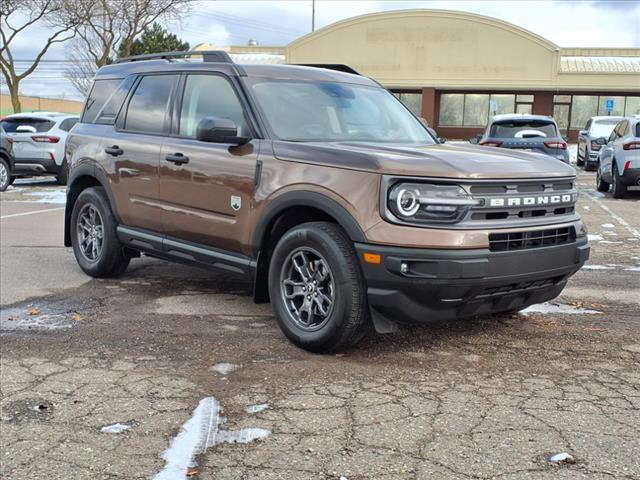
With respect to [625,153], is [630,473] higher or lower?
lower

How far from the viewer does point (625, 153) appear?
13633mm

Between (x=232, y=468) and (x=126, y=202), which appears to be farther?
(x=126, y=202)

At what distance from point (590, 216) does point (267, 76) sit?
7762mm

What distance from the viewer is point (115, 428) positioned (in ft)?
11.7

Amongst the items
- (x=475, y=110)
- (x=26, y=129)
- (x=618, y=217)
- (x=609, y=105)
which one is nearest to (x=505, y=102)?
(x=475, y=110)

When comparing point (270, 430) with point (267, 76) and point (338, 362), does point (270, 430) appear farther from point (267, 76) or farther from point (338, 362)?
point (267, 76)

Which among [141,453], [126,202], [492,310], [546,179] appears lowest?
[141,453]

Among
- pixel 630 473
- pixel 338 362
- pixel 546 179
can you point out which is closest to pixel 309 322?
pixel 338 362

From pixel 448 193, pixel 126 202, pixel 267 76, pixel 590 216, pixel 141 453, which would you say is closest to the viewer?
pixel 141 453

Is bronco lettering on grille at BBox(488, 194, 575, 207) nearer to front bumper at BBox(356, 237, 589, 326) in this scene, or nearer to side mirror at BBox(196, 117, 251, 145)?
front bumper at BBox(356, 237, 589, 326)

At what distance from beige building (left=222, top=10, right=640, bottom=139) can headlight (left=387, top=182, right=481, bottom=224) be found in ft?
131

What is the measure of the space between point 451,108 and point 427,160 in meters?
42.8

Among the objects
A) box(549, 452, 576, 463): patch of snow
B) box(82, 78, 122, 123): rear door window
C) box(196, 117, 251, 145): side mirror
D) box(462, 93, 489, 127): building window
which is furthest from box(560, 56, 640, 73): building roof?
box(549, 452, 576, 463): patch of snow

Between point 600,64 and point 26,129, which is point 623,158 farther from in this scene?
point 600,64
